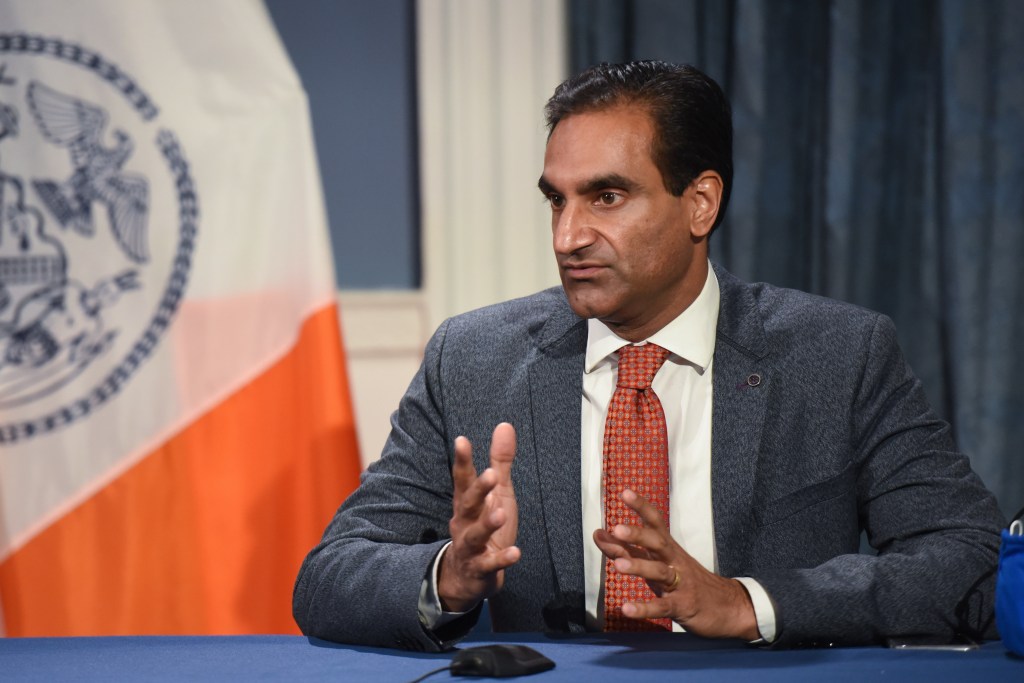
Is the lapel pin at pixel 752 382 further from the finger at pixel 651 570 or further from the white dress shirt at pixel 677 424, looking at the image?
→ the finger at pixel 651 570

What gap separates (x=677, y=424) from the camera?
1802 mm

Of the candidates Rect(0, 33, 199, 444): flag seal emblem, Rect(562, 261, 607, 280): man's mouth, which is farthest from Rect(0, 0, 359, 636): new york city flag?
Rect(562, 261, 607, 280): man's mouth

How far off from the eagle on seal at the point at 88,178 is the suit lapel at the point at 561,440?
104cm

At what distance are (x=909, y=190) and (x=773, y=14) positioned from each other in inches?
20.4

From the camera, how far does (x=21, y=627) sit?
8.16 ft

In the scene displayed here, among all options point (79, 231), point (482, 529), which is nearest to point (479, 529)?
point (482, 529)

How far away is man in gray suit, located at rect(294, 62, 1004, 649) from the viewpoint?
1.68 meters

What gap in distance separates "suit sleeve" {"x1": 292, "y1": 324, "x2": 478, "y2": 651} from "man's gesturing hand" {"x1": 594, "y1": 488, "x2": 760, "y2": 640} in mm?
285

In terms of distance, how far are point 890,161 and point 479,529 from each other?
5.69 feet

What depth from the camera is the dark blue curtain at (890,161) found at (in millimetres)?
2662

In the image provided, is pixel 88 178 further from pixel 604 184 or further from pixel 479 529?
pixel 479 529

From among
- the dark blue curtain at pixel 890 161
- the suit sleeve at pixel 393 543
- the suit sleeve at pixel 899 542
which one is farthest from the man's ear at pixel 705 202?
the dark blue curtain at pixel 890 161

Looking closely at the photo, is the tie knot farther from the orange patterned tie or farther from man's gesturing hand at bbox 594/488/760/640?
man's gesturing hand at bbox 594/488/760/640

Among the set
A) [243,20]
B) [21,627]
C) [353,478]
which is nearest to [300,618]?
[353,478]
